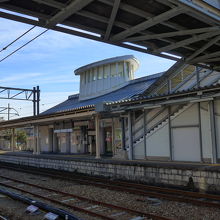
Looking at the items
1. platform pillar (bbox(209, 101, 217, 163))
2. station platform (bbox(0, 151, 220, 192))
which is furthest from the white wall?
platform pillar (bbox(209, 101, 217, 163))

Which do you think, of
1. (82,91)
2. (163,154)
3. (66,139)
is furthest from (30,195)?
(82,91)

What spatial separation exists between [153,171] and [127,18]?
739 centimetres

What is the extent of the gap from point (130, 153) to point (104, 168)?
2.01 meters

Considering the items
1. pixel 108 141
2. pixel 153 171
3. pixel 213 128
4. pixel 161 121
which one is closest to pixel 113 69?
pixel 108 141

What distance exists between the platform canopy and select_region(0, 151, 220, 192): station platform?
4947mm

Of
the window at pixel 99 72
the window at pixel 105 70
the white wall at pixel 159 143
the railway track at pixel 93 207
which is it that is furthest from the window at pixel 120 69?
the railway track at pixel 93 207

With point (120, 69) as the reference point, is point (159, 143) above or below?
below

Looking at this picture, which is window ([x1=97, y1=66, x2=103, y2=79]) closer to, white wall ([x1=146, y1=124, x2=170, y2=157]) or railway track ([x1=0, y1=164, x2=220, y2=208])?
white wall ([x1=146, y1=124, x2=170, y2=157])

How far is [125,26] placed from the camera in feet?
20.6

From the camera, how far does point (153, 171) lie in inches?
457

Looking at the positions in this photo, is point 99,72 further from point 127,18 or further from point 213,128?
point 127,18

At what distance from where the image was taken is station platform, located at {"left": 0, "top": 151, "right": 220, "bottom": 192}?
380 inches

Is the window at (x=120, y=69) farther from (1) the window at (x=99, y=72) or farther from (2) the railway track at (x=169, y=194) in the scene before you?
(2) the railway track at (x=169, y=194)

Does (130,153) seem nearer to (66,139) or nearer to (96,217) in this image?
(96,217)
